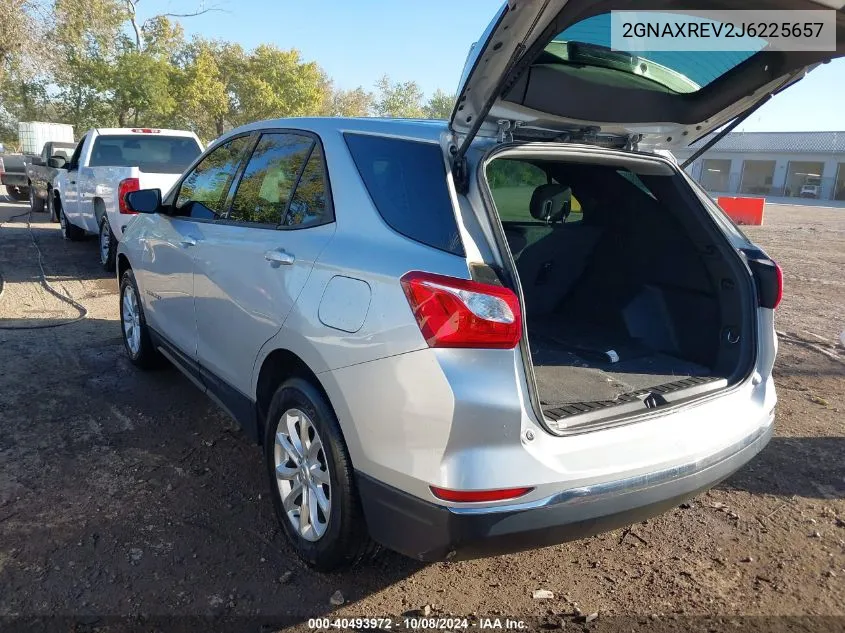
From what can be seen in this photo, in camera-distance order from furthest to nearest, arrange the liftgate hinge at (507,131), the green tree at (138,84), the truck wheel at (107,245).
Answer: the green tree at (138,84) → the truck wheel at (107,245) → the liftgate hinge at (507,131)

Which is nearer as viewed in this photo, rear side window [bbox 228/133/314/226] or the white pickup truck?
rear side window [bbox 228/133/314/226]

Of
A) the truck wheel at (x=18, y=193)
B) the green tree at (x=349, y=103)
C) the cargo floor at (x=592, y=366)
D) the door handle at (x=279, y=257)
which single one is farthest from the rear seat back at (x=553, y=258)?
the green tree at (x=349, y=103)

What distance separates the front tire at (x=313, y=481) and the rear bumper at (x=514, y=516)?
127 mm

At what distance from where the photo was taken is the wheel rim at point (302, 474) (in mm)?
2627

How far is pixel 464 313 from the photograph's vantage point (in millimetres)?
2105

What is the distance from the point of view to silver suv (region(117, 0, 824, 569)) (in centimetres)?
212

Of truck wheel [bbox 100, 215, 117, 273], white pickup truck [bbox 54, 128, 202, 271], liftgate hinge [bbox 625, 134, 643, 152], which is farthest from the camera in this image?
truck wheel [bbox 100, 215, 117, 273]

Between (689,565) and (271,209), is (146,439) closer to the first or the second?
(271,209)

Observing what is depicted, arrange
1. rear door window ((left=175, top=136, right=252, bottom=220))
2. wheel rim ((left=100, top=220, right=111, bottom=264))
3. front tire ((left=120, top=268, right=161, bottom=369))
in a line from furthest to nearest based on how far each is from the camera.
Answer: wheel rim ((left=100, top=220, right=111, bottom=264)), front tire ((left=120, top=268, right=161, bottom=369)), rear door window ((left=175, top=136, right=252, bottom=220))

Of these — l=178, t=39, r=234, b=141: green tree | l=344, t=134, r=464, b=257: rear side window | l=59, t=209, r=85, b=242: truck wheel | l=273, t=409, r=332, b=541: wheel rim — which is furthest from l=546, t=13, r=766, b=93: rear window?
l=178, t=39, r=234, b=141: green tree

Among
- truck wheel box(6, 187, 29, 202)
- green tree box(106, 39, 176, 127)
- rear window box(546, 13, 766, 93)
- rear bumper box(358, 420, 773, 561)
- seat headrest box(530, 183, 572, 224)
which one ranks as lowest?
truck wheel box(6, 187, 29, 202)

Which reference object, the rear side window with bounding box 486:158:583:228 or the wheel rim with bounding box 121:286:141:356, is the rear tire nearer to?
the wheel rim with bounding box 121:286:141:356

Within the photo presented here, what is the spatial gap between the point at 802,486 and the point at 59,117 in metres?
38.8

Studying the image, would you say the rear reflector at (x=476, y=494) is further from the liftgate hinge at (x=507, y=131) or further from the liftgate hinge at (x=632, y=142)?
the liftgate hinge at (x=632, y=142)
